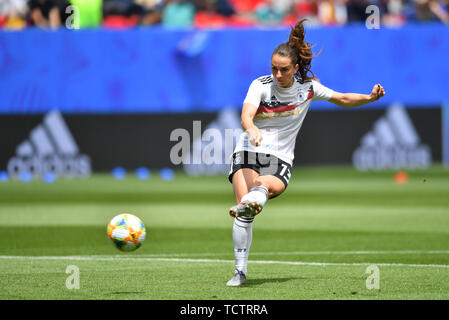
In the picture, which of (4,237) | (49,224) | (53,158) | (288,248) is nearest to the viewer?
(288,248)

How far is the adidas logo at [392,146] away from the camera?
998 inches

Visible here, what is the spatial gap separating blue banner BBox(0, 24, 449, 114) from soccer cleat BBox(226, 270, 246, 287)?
16.4 meters

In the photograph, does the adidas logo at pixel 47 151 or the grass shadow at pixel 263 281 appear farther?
the adidas logo at pixel 47 151

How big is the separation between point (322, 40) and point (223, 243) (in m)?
13.9

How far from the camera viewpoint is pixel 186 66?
2584 cm

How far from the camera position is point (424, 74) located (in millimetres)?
26594

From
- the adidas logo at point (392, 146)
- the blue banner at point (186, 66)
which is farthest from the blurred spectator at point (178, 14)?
the adidas logo at point (392, 146)

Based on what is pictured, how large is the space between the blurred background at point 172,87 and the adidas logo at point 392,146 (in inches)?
1.2

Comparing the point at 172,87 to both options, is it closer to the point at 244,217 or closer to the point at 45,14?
the point at 45,14

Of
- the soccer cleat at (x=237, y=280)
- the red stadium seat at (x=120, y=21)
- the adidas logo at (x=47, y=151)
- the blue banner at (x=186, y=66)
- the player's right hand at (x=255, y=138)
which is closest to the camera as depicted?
the player's right hand at (x=255, y=138)

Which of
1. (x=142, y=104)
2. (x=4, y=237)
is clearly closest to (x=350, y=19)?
(x=142, y=104)

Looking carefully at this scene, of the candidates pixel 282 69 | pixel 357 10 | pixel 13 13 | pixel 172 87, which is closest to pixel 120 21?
pixel 172 87

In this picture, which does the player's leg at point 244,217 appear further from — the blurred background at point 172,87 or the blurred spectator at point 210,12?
the blurred spectator at point 210,12

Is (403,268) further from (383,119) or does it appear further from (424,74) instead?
(424,74)
